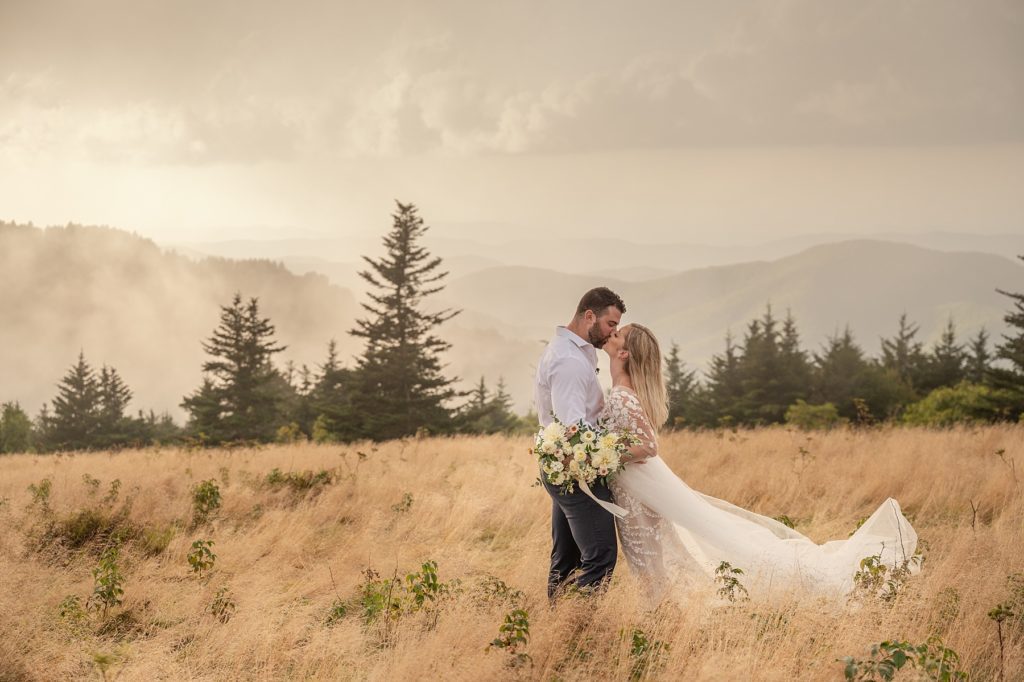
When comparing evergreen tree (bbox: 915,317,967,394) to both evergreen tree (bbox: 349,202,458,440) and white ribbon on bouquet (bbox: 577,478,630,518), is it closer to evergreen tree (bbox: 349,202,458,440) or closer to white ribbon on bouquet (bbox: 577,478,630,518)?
evergreen tree (bbox: 349,202,458,440)

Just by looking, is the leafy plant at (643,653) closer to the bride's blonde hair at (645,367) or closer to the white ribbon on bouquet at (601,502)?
the white ribbon on bouquet at (601,502)

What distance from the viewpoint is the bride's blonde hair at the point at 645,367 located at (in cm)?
536

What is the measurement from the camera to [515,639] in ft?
14.2

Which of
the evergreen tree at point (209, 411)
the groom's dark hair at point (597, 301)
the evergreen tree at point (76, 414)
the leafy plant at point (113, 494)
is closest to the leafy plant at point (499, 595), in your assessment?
the groom's dark hair at point (597, 301)

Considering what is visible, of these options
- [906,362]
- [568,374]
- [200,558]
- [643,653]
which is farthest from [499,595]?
[906,362]

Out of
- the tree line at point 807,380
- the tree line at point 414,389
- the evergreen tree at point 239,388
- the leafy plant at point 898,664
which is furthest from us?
the tree line at point 807,380

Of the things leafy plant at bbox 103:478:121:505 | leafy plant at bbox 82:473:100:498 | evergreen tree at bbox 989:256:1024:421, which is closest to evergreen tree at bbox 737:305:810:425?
evergreen tree at bbox 989:256:1024:421

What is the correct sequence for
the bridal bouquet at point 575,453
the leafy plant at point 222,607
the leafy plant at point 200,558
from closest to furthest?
the bridal bouquet at point 575,453 → the leafy plant at point 222,607 → the leafy plant at point 200,558

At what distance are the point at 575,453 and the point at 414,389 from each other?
3446cm

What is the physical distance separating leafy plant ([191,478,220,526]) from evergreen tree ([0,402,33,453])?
5798cm

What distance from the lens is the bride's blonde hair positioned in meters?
5.36

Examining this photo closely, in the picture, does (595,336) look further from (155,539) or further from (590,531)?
(155,539)

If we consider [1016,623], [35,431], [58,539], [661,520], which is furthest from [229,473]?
[35,431]

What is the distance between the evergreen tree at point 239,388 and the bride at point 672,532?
137 feet
